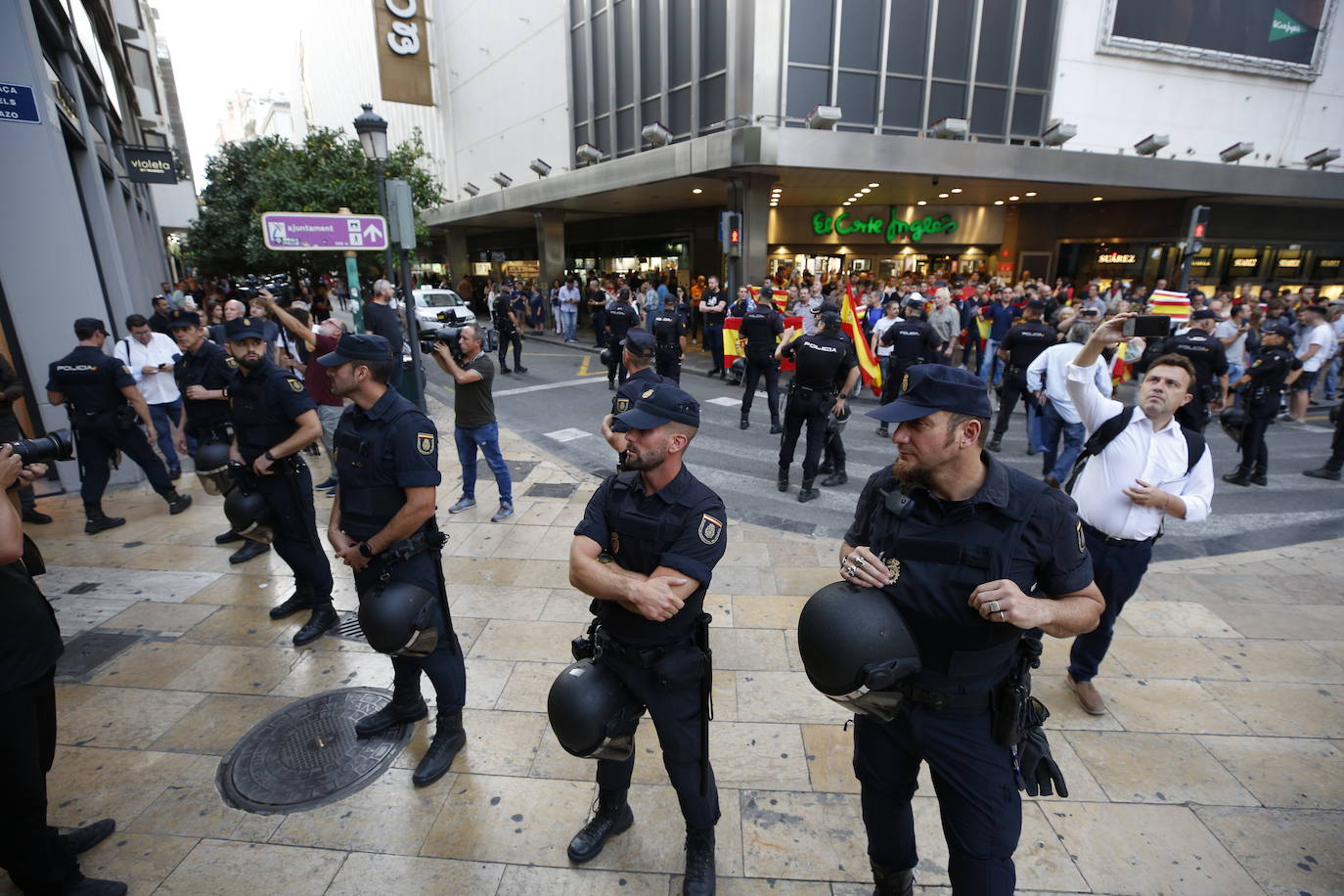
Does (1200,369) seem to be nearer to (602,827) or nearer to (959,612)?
(959,612)

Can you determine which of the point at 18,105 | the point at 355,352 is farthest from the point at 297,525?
the point at 18,105

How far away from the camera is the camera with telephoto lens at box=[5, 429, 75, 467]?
2631 mm

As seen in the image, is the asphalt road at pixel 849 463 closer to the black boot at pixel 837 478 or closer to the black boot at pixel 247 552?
the black boot at pixel 837 478

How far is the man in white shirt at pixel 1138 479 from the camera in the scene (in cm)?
327

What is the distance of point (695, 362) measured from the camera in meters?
16.4

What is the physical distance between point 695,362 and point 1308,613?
42.2 feet

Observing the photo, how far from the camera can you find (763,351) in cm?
983

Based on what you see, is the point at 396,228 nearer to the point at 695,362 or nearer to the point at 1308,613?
the point at 695,362

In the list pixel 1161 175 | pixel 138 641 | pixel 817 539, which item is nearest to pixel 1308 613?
pixel 817 539

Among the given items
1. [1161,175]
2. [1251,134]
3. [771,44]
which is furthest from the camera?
[1251,134]

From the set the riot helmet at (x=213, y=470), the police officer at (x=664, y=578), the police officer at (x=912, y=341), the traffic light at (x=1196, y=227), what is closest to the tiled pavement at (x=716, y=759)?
the police officer at (x=664, y=578)

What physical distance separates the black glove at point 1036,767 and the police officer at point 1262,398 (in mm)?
7869

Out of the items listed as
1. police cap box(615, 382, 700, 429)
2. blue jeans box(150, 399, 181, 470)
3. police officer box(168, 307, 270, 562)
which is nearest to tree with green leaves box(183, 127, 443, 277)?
blue jeans box(150, 399, 181, 470)

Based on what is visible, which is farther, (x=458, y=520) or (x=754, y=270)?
(x=754, y=270)
